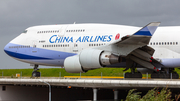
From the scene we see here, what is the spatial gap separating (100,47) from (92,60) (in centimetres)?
143

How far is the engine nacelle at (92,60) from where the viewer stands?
23.0 m

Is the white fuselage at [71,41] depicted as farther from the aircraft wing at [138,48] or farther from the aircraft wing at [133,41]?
the aircraft wing at [133,41]

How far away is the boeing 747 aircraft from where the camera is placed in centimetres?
2305

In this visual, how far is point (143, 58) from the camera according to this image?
24266 mm

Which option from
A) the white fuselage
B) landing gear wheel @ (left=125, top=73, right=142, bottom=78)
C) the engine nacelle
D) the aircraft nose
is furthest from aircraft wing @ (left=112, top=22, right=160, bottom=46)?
the aircraft nose

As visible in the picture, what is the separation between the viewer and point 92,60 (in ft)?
75.8

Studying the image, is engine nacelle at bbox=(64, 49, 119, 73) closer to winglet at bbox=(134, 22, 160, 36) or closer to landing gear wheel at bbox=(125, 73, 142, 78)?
winglet at bbox=(134, 22, 160, 36)

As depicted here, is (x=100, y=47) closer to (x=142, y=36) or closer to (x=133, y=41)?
(x=133, y=41)

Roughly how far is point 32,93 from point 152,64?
1156cm

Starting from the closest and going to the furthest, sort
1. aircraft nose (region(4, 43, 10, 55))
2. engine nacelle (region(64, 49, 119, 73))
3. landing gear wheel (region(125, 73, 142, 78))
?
engine nacelle (region(64, 49, 119, 73)), landing gear wheel (region(125, 73, 142, 78)), aircraft nose (region(4, 43, 10, 55))

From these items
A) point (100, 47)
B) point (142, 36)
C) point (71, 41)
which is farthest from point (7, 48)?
point (142, 36)

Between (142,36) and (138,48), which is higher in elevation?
(142,36)

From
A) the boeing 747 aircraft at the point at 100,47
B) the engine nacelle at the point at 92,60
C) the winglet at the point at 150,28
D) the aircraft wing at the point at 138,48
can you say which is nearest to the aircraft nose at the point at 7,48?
the boeing 747 aircraft at the point at 100,47

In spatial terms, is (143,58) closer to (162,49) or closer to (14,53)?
(162,49)
